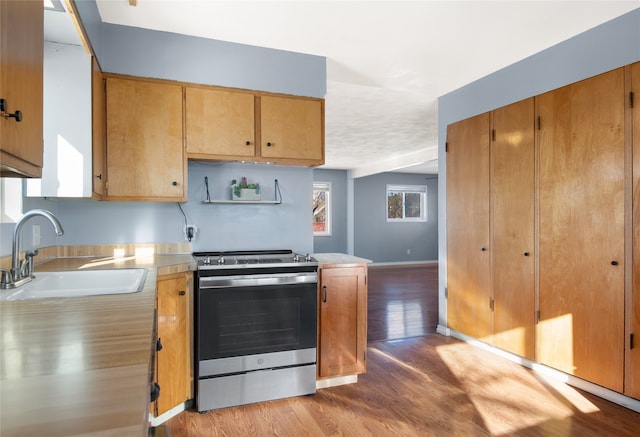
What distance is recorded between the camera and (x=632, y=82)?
93.7 inches

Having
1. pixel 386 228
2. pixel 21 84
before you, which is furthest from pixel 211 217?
Answer: pixel 386 228

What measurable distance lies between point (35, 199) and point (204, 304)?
3.78 ft

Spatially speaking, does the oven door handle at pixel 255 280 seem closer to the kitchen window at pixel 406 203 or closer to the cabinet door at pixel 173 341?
the cabinet door at pixel 173 341

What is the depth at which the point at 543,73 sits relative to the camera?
2.96 metres

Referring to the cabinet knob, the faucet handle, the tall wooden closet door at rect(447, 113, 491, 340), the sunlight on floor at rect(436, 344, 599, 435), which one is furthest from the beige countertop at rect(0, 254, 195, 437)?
the tall wooden closet door at rect(447, 113, 491, 340)

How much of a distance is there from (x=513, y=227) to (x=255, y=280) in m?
2.16

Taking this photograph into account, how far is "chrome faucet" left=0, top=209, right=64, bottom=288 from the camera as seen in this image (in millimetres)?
1541

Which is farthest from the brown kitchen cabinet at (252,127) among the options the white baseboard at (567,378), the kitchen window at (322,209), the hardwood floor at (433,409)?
the kitchen window at (322,209)

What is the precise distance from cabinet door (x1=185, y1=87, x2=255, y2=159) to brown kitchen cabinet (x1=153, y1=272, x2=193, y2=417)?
892 millimetres

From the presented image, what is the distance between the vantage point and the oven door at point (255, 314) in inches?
93.1

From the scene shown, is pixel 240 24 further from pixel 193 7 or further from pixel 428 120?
pixel 428 120

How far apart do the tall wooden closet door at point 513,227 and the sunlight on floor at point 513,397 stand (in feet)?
0.93

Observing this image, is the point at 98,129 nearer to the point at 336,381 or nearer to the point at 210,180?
the point at 210,180

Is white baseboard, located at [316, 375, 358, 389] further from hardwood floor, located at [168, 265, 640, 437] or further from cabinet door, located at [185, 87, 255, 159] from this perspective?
cabinet door, located at [185, 87, 255, 159]
